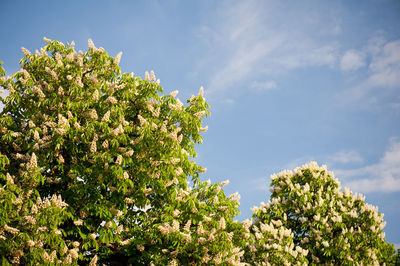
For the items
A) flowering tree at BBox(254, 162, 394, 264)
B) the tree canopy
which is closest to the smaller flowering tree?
flowering tree at BBox(254, 162, 394, 264)

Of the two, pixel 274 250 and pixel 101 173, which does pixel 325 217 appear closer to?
pixel 274 250

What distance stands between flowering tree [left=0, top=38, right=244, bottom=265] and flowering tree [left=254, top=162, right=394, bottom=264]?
21.3 feet

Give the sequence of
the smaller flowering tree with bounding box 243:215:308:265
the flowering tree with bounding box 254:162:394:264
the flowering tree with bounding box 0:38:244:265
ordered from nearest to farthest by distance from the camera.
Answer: the flowering tree with bounding box 0:38:244:265
the smaller flowering tree with bounding box 243:215:308:265
the flowering tree with bounding box 254:162:394:264

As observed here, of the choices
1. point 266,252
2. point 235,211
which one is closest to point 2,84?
point 235,211

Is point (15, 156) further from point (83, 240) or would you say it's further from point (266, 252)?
point (266, 252)

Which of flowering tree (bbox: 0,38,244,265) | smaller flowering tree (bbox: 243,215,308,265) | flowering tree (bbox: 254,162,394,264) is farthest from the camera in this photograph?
flowering tree (bbox: 254,162,394,264)

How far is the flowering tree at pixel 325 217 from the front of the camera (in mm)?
16703

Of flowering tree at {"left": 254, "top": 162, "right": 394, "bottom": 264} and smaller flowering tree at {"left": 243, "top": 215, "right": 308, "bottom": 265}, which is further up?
flowering tree at {"left": 254, "top": 162, "right": 394, "bottom": 264}

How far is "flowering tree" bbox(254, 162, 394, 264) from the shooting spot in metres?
16.7

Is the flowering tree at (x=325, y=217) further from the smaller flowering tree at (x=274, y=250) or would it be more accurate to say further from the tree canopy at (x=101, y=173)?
the tree canopy at (x=101, y=173)

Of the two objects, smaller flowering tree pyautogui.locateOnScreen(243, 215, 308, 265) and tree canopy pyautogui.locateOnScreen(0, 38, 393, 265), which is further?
smaller flowering tree pyautogui.locateOnScreen(243, 215, 308, 265)

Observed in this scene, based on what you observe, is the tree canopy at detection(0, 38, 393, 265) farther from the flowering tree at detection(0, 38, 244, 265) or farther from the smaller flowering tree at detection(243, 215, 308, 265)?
the smaller flowering tree at detection(243, 215, 308, 265)

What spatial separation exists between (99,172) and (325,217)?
1228cm

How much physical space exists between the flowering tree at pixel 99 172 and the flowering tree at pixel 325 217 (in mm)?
6490
